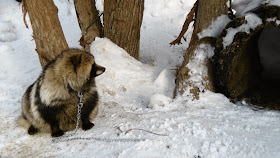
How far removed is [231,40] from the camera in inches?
126

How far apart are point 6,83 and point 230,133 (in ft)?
13.4

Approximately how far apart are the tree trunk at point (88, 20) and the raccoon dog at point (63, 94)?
2.11 metres

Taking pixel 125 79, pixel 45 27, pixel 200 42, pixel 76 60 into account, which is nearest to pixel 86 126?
pixel 76 60

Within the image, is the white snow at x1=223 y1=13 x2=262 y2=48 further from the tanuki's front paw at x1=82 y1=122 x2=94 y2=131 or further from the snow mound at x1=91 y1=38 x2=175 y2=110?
the tanuki's front paw at x1=82 y1=122 x2=94 y2=131

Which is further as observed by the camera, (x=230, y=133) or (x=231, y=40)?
(x=231, y=40)

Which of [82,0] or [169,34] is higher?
[82,0]

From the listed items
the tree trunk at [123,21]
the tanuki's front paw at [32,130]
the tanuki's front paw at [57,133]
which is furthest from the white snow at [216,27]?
the tanuki's front paw at [32,130]

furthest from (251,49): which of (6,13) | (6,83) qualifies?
(6,13)

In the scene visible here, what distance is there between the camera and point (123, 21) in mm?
4297

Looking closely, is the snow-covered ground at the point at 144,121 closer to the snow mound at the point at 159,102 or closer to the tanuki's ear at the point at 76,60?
the snow mound at the point at 159,102

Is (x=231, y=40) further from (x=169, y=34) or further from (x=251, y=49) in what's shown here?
(x=169, y=34)

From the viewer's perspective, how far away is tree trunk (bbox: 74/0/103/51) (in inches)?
176

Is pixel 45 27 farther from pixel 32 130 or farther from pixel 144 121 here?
pixel 144 121

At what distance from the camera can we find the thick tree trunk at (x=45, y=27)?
3.55 m
